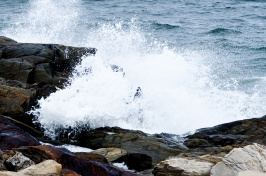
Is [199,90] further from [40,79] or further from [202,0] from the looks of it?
[202,0]

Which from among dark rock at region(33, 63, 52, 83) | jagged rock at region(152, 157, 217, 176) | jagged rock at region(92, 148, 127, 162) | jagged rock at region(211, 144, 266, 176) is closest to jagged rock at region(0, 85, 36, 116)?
dark rock at region(33, 63, 52, 83)

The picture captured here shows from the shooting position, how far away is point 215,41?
711 inches

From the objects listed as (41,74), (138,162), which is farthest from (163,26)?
(138,162)

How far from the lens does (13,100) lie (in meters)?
7.12

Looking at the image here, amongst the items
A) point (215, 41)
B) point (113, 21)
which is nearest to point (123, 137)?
point (215, 41)

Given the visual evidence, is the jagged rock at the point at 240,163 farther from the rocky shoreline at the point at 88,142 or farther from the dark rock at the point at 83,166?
the dark rock at the point at 83,166

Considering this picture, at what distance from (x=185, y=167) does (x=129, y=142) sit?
2420 millimetres

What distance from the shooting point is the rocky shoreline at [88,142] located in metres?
3.97

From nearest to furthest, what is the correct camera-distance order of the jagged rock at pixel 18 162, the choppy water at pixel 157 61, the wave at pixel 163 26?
the jagged rock at pixel 18 162
the choppy water at pixel 157 61
the wave at pixel 163 26

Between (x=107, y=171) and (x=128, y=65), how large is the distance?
342 inches

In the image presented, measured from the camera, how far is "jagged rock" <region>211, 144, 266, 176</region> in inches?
160

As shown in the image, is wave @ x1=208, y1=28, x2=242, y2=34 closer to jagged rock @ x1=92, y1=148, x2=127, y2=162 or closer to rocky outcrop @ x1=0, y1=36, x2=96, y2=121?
rocky outcrop @ x1=0, y1=36, x2=96, y2=121

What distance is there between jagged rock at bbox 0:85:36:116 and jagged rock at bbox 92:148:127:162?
2007mm

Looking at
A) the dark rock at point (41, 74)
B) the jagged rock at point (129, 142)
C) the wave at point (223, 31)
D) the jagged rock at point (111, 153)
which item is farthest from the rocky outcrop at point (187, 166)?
the wave at point (223, 31)
